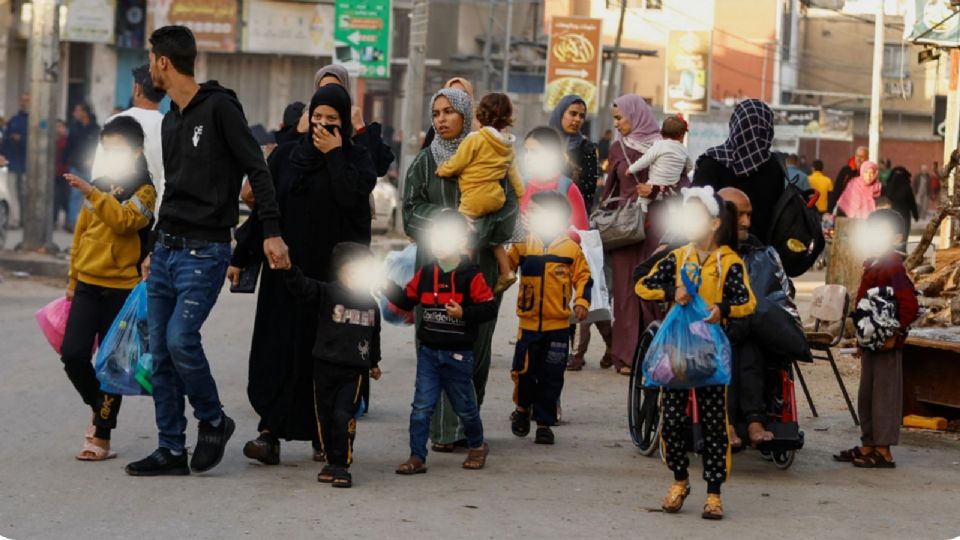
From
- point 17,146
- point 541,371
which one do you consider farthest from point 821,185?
point 541,371

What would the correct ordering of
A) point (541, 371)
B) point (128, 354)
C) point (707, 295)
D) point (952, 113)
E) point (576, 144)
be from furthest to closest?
point (952, 113), point (576, 144), point (541, 371), point (128, 354), point (707, 295)

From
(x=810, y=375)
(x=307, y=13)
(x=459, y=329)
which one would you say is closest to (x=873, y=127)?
(x=307, y=13)

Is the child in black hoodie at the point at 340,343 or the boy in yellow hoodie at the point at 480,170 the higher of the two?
the boy in yellow hoodie at the point at 480,170

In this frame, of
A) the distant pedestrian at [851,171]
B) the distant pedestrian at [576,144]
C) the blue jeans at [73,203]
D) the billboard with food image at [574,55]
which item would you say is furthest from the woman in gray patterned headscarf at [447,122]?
the billboard with food image at [574,55]

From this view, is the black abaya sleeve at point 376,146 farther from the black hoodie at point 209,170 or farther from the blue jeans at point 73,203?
the blue jeans at point 73,203

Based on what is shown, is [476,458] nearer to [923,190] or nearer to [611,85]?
[611,85]

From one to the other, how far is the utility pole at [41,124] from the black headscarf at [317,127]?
13709mm

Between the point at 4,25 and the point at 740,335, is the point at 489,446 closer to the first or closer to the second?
the point at 740,335

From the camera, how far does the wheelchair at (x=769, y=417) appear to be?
8742 millimetres

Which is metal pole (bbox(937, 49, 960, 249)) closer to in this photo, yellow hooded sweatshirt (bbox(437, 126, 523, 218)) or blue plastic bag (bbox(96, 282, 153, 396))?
yellow hooded sweatshirt (bbox(437, 126, 523, 218))

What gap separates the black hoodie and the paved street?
3.95ft

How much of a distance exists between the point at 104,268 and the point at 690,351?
9.73 ft

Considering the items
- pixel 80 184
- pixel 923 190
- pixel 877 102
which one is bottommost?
pixel 80 184

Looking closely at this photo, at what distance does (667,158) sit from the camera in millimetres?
12602
